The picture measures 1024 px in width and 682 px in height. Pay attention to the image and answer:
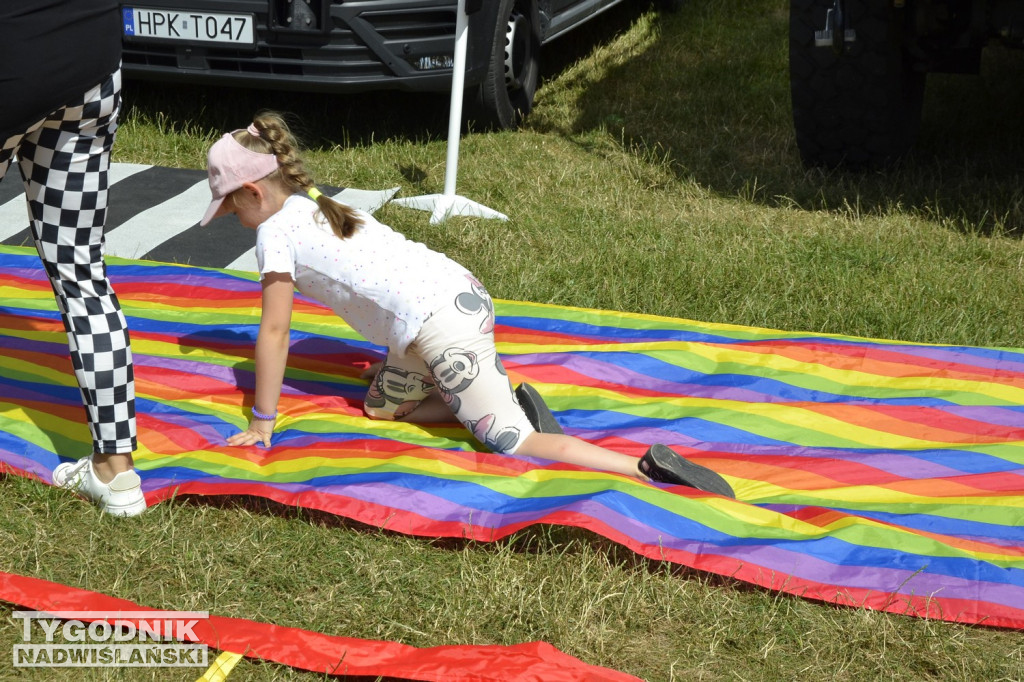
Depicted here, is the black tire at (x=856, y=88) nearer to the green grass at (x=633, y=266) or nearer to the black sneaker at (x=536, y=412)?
the green grass at (x=633, y=266)

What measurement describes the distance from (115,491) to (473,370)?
0.95m

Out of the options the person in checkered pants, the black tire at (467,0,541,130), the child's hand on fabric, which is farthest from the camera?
the black tire at (467,0,541,130)

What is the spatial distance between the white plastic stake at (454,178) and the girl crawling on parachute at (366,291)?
1833mm

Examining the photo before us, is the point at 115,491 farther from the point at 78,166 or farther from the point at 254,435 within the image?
the point at 78,166

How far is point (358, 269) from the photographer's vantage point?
2898 millimetres

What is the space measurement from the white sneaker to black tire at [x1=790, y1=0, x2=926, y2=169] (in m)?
3.54

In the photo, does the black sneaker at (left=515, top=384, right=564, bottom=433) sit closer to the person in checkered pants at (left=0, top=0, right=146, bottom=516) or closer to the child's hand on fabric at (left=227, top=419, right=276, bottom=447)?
the child's hand on fabric at (left=227, top=419, right=276, bottom=447)

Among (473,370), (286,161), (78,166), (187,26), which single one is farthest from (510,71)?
(78,166)

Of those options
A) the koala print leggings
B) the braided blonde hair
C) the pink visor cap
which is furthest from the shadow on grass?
the pink visor cap

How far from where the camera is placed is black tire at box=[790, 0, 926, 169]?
188 inches

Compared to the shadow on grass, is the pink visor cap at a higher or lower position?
higher

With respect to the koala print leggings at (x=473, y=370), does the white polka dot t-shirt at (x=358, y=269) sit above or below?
above

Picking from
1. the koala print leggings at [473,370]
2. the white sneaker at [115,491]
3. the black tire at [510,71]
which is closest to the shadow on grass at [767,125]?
the black tire at [510,71]

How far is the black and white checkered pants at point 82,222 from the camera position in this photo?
238 centimetres
